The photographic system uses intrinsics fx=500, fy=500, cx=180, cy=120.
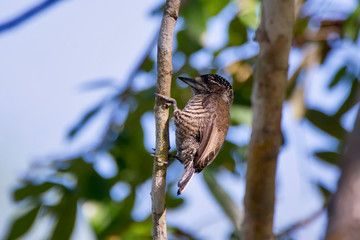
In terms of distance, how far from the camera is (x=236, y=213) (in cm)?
400

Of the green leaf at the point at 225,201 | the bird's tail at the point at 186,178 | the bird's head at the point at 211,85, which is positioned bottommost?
the green leaf at the point at 225,201

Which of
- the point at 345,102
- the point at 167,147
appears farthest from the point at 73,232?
the point at 345,102

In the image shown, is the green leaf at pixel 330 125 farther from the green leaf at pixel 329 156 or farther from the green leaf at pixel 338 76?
the green leaf at pixel 338 76

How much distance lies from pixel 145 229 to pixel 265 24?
6.55 ft

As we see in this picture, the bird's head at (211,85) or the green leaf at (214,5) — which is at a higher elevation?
the green leaf at (214,5)

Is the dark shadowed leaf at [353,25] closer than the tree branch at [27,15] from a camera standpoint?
No

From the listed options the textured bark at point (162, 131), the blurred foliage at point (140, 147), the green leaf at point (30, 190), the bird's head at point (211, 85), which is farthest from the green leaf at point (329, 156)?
the green leaf at point (30, 190)

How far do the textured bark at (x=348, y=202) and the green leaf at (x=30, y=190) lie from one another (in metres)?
2.73

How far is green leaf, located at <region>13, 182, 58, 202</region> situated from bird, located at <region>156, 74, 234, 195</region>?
1064 mm

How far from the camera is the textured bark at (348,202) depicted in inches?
54.0

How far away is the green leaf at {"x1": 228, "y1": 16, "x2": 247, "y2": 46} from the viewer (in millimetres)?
4070

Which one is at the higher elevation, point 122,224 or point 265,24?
point 265,24

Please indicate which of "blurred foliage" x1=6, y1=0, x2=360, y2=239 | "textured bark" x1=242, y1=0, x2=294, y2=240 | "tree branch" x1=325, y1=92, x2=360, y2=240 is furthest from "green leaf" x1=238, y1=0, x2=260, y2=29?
"tree branch" x1=325, y1=92, x2=360, y2=240

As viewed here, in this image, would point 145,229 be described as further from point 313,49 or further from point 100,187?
→ point 313,49
